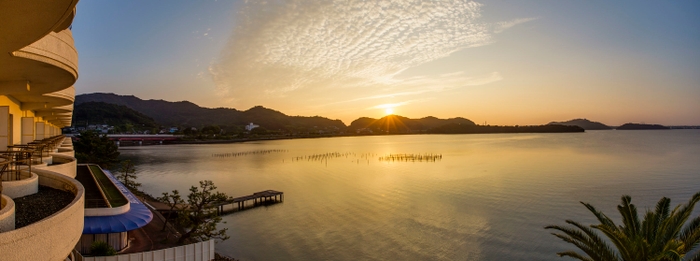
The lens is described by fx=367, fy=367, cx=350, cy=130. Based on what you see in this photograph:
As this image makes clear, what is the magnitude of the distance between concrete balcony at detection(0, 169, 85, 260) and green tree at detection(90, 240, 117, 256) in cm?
804

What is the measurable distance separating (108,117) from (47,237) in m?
197

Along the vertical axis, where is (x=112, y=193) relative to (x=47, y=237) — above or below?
below

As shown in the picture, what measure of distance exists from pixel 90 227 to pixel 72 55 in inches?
336

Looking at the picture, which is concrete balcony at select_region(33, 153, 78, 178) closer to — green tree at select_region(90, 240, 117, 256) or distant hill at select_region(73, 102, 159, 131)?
green tree at select_region(90, 240, 117, 256)

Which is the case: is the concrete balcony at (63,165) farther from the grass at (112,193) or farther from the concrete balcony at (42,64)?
the concrete balcony at (42,64)

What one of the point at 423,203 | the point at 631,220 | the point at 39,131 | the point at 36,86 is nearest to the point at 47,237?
the point at 36,86

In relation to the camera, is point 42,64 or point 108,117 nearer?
point 42,64

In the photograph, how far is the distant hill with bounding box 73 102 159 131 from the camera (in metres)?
162

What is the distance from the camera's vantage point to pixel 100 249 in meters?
13.7

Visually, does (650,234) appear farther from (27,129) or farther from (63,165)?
(27,129)

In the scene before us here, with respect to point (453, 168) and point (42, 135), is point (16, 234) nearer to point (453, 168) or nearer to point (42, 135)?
point (42, 135)

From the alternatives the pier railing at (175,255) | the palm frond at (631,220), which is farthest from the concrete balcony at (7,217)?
the palm frond at (631,220)

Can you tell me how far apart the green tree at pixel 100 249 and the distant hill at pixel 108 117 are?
560 ft

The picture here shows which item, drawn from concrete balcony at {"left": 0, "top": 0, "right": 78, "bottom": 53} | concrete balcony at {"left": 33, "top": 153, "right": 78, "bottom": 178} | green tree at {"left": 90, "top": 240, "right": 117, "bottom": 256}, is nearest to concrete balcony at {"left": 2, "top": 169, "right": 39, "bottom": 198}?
concrete balcony at {"left": 0, "top": 0, "right": 78, "bottom": 53}
